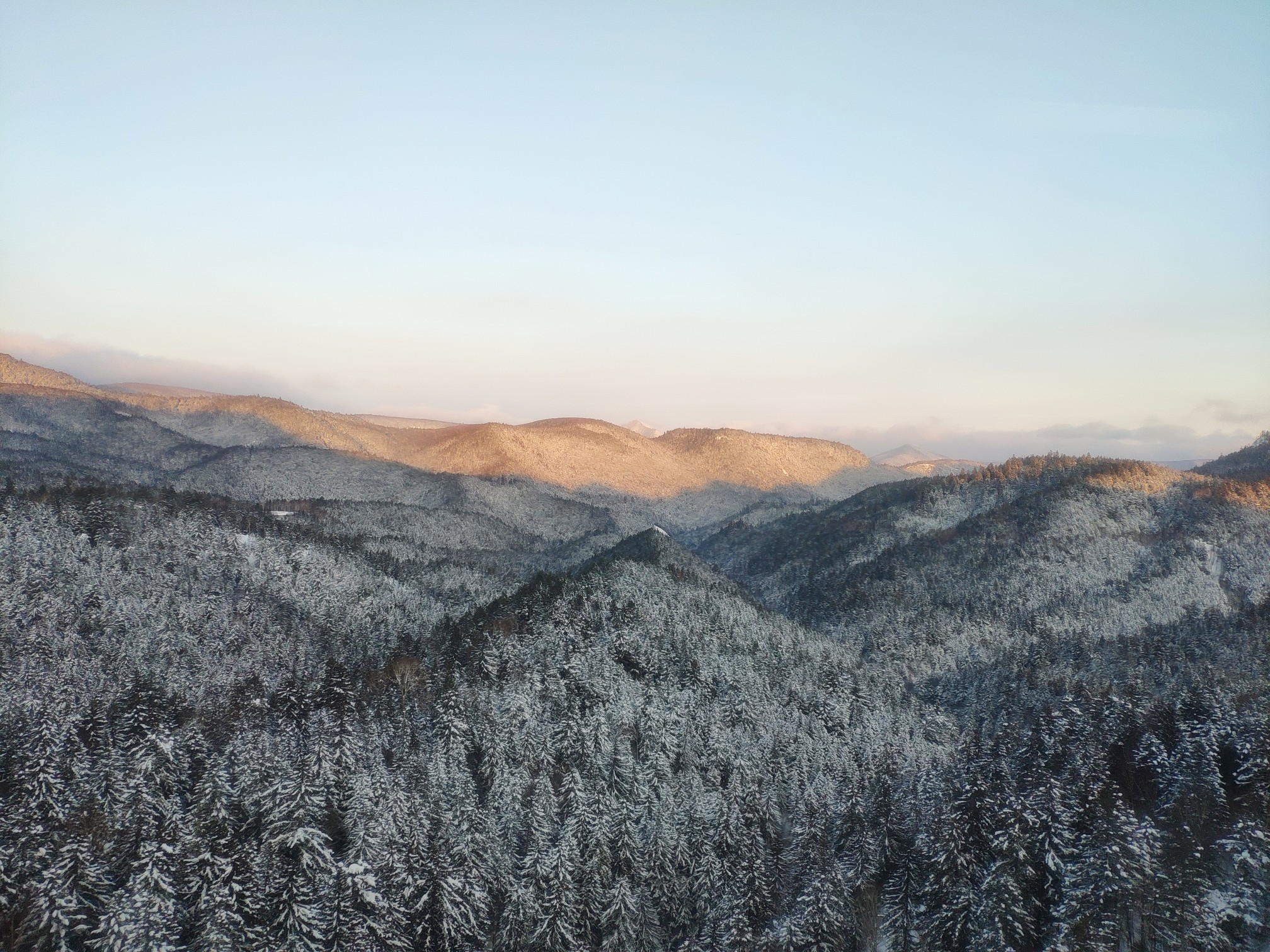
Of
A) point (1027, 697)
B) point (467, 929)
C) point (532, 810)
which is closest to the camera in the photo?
point (467, 929)

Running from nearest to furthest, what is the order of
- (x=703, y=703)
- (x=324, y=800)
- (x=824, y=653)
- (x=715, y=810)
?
(x=324, y=800) → (x=715, y=810) → (x=703, y=703) → (x=824, y=653)

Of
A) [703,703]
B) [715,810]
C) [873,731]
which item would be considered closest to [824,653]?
[873,731]

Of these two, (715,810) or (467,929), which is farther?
(715,810)

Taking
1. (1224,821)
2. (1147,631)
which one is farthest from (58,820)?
(1147,631)

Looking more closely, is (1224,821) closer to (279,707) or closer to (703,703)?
(703,703)

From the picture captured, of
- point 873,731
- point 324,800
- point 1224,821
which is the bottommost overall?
point 873,731

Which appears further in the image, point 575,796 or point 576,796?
point 575,796

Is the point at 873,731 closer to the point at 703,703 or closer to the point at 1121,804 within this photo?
the point at 703,703

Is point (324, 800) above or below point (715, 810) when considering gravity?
above

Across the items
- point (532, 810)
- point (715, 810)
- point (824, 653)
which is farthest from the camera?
point (824, 653)
